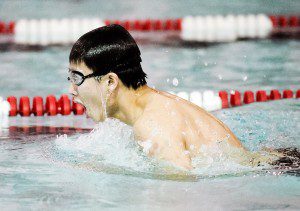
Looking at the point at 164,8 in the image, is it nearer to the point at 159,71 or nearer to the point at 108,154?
the point at 159,71

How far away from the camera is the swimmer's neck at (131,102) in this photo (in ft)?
9.00

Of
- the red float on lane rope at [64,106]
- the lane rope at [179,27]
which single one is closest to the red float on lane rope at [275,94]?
the red float on lane rope at [64,106]

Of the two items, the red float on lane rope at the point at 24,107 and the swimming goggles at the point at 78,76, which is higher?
the swimming goggles at the point at 78,76

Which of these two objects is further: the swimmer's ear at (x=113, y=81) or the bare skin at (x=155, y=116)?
the swimmer's ear at (x=113, y=81)

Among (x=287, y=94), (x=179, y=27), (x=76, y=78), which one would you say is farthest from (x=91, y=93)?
(x=179, y=27)

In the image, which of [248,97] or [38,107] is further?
[248,97]

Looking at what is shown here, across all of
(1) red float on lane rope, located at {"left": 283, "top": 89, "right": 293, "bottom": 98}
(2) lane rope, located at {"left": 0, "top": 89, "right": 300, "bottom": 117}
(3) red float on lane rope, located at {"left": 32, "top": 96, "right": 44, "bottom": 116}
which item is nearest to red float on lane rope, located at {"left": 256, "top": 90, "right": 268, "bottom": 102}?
(2) lane rope, located at {"left": 0, "top": 89, "right": 300, "bottom": 117}

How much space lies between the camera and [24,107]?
5336mm

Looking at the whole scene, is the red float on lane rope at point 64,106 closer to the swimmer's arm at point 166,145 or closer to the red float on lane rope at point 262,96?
the red float on lane rope at point 262,96

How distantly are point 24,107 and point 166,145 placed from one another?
2.98m

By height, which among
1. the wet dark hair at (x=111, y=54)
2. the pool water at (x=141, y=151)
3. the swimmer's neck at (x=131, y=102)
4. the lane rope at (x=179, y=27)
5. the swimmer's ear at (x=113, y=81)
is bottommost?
the pool water at (x=141, y=151)

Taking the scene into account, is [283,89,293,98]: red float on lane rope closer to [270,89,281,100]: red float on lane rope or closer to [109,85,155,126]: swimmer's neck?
[270,89,281,100]: red float on lane rope

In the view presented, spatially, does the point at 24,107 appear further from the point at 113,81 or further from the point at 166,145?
the point at 166,145

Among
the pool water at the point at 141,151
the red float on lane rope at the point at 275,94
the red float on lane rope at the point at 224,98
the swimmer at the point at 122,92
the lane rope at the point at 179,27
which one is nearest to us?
the pool water at the point at 141,151
